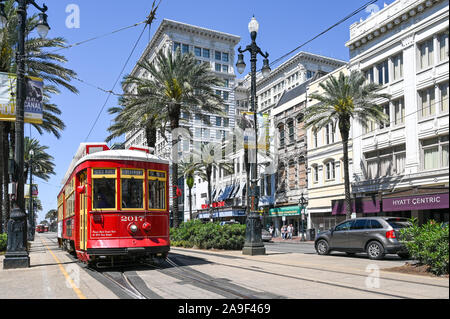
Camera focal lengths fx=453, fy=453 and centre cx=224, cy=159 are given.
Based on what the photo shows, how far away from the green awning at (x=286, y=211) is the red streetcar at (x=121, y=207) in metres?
33.5

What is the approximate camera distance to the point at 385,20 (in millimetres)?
33281

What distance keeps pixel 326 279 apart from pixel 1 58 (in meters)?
19.0

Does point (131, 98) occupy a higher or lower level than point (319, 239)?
higher

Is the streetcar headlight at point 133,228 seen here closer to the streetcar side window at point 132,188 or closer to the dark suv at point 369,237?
the streetcar side window at point 132,188

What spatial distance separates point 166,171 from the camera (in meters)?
13.4

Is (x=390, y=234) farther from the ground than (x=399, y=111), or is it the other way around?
(x=399, y=111)

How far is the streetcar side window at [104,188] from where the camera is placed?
12.3m

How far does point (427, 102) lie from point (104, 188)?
23918mm

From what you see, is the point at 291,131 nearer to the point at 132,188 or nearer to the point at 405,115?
the point at 405,115

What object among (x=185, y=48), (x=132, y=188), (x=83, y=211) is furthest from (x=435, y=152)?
(x=185, y=48)

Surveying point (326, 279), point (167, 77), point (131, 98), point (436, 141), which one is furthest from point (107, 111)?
point (326, 279)

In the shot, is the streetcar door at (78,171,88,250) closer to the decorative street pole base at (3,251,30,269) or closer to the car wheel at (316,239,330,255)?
the decorative street pole base at (3,251,30,269)
